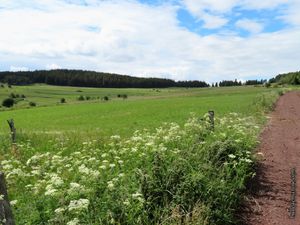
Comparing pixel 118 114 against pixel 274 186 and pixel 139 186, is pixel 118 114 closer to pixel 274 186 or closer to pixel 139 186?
pixel 274 186

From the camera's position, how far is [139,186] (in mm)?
6129

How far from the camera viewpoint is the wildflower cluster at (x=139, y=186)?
5035 mm

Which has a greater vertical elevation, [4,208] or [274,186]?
[4,208]

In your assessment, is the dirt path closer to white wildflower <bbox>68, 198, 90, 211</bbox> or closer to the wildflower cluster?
the wildflower cluster

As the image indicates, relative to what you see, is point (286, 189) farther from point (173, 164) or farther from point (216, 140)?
point (173, 164)

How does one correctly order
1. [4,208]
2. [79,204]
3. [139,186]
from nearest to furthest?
[4,208], [79,204], [139,186]

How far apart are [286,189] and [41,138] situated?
40.9 feet

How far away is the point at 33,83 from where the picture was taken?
566 feet

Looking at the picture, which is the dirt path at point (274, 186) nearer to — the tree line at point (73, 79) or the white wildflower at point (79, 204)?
the white wildflower at point (79, 204)

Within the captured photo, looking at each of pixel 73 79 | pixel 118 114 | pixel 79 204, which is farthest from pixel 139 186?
pixel 73 79

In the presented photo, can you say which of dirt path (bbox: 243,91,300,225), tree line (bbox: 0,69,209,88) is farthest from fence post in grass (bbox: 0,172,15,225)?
tree line (bbox: 0,69,209,88)

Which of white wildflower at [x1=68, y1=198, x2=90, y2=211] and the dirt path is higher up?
white wildflower at [x1=68, y1=198, x2=90, y2=211]

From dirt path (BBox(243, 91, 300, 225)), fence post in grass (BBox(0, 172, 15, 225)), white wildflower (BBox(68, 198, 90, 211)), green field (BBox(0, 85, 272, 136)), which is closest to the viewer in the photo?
fence post in grass (BBox(0, 172, 15, 225))

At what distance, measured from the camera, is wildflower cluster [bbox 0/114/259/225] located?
504cm
